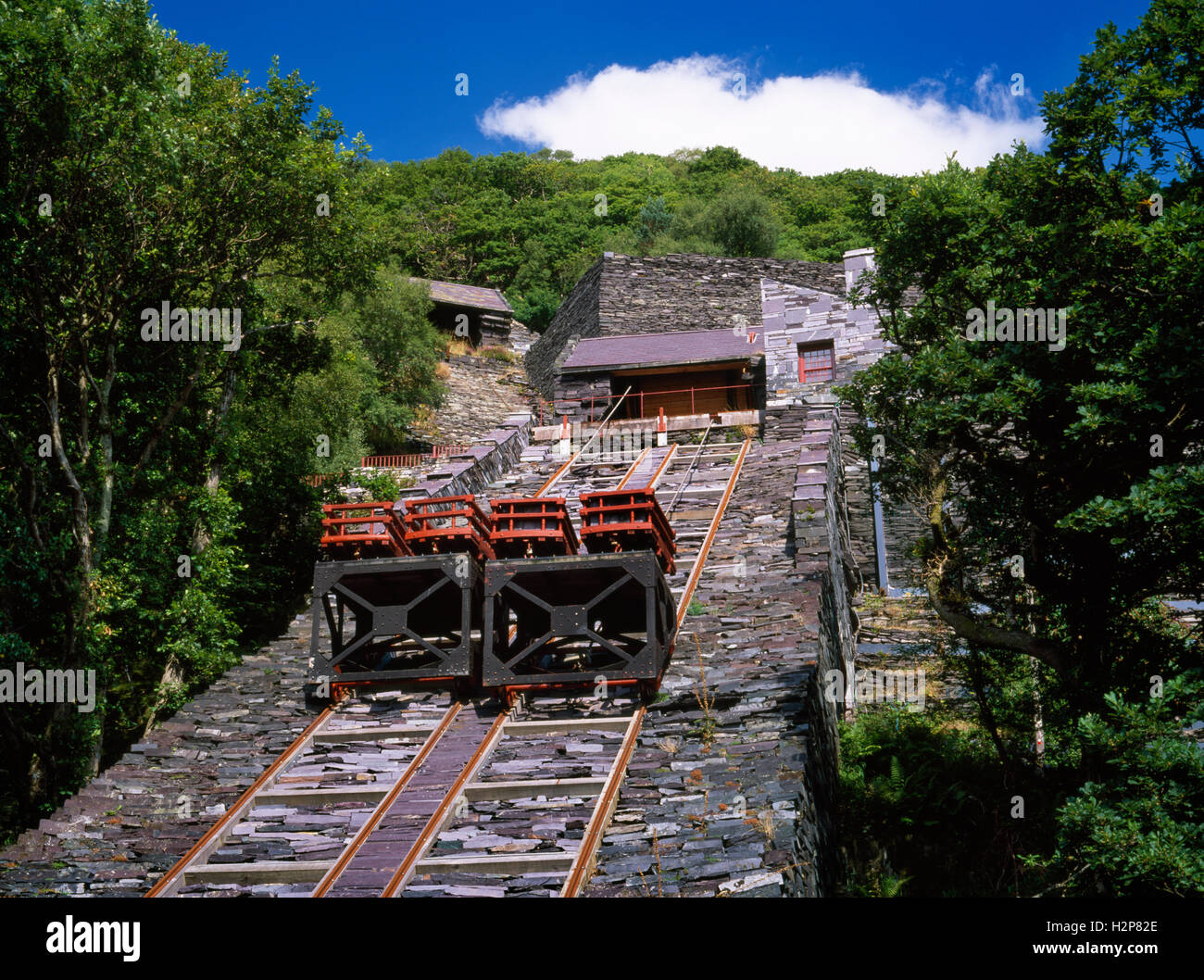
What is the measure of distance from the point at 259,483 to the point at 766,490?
10.9 metres

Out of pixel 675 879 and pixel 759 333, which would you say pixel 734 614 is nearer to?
pixel 675 879

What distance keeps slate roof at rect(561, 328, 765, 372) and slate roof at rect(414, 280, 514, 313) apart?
40.8 ft

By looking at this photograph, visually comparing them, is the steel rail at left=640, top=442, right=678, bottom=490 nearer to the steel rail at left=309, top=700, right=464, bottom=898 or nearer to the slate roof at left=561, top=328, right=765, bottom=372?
the steel rail at left=309, top=700, right=464, bottom=898

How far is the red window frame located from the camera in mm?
33375

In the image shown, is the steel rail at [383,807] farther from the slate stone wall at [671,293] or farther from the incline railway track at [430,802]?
the slate stone wall at [671,293]

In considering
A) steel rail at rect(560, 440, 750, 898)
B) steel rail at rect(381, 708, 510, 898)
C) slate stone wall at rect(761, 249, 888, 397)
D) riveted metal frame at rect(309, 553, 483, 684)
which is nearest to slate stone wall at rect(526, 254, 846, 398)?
slate stone wall at rect(761, 249, 888, 397)

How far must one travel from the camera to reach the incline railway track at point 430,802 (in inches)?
410

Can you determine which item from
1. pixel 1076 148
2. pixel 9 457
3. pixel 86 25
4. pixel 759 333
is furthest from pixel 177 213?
pixel 759 333

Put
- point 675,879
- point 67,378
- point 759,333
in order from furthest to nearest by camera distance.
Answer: point 759,333
point 67,378
point 675,879

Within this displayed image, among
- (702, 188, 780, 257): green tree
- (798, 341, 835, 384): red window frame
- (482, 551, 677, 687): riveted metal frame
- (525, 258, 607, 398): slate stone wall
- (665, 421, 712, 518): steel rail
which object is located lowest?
(482, 551, 677, 687): riveted metal frame

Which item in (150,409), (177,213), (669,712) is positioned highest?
(177,213)

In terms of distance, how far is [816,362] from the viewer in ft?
111

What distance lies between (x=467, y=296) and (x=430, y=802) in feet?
140

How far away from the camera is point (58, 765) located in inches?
652
